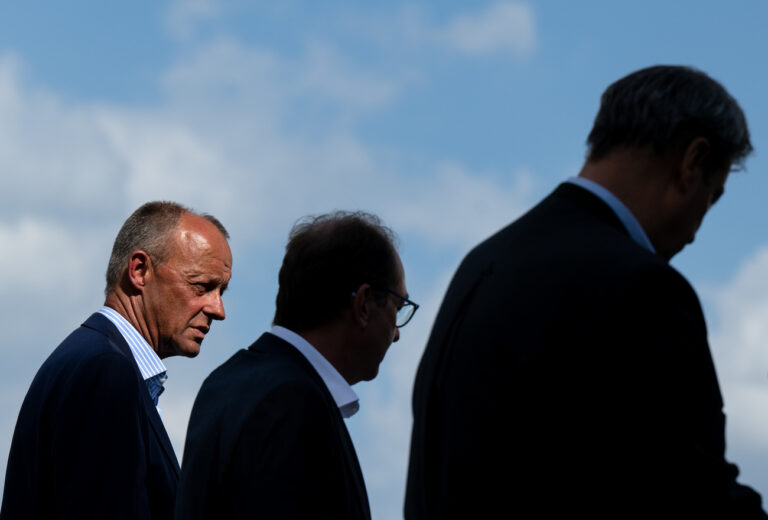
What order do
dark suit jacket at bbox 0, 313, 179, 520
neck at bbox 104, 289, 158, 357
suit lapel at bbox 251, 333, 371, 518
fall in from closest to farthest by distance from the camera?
suit lapel at bbox 251, 333, 371, 518 → dark suit jacket at bbox 0, 313, 179, 520 → neck at bbox 104, 289, 158, 357

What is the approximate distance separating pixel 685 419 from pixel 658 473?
0.41 ft

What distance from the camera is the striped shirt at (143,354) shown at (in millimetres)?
5035

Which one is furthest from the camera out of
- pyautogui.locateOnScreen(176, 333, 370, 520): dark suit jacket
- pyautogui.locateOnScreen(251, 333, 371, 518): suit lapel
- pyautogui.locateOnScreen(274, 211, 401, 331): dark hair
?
pyautogui.locateOnScreen(274, 211, 401, 331): dark hair

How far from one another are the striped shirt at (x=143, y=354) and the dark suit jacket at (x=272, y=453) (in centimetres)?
149

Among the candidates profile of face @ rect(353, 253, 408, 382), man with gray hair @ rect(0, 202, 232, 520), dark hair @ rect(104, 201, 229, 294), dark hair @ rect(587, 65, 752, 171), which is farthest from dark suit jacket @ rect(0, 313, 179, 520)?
dark hair @ rect(587, 65, 752, 171)

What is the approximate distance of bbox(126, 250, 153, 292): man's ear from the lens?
17.4 feet

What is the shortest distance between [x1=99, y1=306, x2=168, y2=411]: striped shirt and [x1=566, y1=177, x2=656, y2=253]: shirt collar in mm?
2746

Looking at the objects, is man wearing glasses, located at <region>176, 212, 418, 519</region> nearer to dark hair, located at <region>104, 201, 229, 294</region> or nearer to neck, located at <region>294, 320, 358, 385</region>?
neck, located at <region>294, 320, 358, 385</region>

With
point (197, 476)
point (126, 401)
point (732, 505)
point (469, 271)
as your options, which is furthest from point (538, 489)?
point (126, 401)

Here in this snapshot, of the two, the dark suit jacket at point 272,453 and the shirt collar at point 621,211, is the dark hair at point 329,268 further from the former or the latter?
the shirt collar at point 621,211

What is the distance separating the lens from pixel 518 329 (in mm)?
2492

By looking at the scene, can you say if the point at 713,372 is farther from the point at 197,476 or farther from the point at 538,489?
the point at 197,476

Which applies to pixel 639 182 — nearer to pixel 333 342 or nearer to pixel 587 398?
pixel 587 398

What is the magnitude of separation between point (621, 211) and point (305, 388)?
1.17 meters
